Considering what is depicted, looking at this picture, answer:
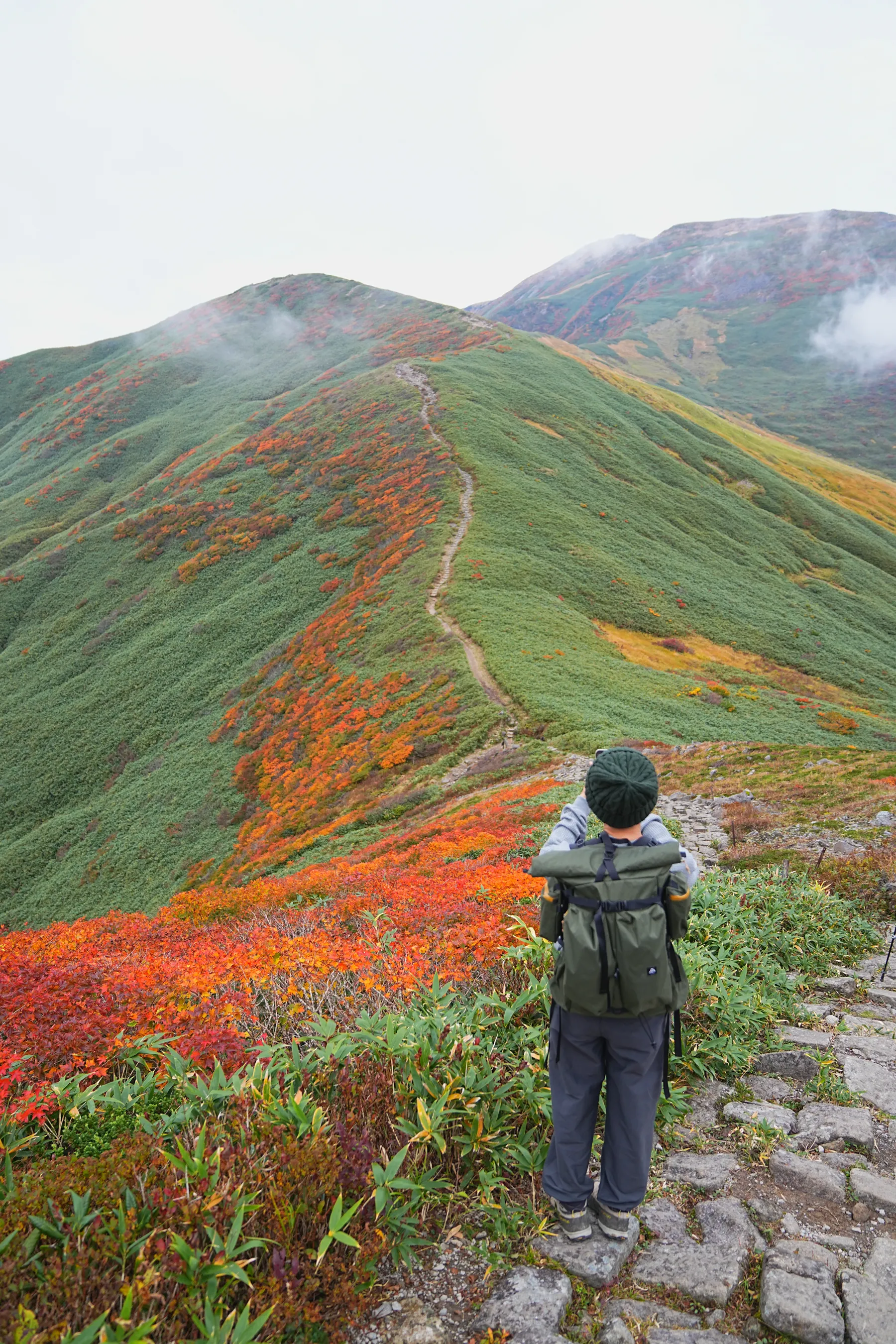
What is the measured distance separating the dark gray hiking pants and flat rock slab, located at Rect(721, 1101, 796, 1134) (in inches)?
55.9

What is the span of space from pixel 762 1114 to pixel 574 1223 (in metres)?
1.96

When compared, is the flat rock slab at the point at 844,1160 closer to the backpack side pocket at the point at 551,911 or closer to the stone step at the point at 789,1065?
the stone step at the point at 789,1065

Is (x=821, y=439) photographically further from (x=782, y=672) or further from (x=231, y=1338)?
(x=231, y=1338)

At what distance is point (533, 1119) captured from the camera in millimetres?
4723

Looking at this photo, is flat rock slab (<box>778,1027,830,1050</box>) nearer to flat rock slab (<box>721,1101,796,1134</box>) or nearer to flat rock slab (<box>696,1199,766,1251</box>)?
flat rock slab (<box>721,1101,796,1134</box>)

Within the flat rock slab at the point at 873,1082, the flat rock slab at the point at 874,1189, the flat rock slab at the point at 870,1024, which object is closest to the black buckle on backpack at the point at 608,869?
the flat rock slab at the point at 874,1189

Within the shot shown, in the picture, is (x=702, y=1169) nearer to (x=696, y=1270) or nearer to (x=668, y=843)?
(x=696, y=1270)

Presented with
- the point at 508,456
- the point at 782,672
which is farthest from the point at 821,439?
the point at 782,672

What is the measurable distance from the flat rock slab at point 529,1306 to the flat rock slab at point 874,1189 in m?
2.00

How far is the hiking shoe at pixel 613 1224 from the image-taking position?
3.90m

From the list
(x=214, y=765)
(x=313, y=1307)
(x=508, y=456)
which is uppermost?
(x=508, y=456)

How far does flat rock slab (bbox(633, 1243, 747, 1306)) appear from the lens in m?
3.62

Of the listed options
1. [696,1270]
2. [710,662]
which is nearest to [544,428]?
[710,662]

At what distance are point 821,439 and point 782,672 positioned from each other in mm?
179175
